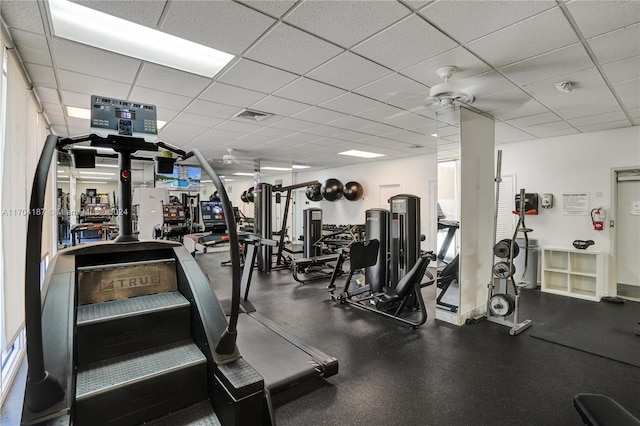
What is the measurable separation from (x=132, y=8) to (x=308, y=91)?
5.82 ft

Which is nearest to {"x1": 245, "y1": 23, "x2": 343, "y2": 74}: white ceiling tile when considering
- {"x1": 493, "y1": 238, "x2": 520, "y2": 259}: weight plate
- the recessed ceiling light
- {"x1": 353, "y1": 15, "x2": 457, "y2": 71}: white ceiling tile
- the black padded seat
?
{"x1": 353, "y1": 15, "x2": 457, "y2": 71}: white ceiling tile

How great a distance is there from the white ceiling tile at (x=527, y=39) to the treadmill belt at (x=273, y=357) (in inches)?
112

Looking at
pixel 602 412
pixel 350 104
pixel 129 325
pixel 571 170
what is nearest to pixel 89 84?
pixel 129 325

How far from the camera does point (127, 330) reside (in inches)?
69.7

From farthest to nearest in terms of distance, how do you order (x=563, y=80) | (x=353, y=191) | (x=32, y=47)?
(x=353, y=191), (x=563, y=80), (x=32, y=47)

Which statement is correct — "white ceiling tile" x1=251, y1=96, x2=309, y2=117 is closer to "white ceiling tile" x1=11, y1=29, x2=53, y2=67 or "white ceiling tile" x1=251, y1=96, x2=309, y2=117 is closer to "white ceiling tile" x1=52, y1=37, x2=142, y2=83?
"white ceiling tile" x1=52, y1=37, x2=142, y2=83

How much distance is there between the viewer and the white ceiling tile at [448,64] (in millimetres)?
2537

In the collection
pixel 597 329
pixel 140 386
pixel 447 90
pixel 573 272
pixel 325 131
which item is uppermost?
pixel 325 131

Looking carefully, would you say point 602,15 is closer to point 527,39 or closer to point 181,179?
point 527,39

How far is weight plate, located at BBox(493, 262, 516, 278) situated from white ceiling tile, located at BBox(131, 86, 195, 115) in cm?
421

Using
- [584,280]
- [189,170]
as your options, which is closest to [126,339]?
[584,280]

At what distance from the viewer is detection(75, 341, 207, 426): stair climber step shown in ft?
4.84

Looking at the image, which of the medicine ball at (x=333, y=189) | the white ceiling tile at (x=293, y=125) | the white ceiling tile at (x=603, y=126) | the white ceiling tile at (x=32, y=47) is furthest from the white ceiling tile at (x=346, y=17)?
the medicine ball at (x=333, y=189)

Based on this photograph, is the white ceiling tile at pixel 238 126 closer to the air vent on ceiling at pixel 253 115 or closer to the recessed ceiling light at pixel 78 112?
the air vent on ceiling at pixel 253 115
